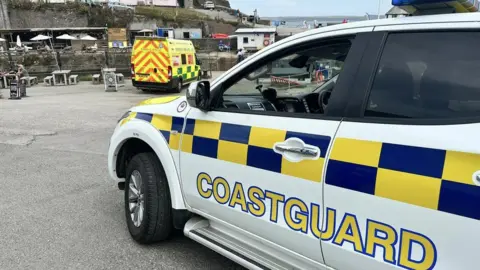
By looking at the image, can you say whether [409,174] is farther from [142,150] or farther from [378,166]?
[142,150]

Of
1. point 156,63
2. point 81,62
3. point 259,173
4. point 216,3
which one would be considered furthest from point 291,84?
point 216,3

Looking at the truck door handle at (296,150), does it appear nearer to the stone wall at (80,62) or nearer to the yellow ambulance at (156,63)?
the yellow ambulance at (156,63)

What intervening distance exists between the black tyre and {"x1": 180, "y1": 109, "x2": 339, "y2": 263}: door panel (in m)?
0.31

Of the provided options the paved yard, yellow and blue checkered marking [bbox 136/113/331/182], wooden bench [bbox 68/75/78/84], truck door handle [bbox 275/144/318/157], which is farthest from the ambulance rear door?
truck door handle [bbox 275/144/318/157]

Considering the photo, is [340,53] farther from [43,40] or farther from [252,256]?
[43,40]

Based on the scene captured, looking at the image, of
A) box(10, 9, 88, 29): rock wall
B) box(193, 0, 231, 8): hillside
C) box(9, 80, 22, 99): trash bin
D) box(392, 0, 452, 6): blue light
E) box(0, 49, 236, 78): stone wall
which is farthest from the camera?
box(193, 0, 231, 8): hillside

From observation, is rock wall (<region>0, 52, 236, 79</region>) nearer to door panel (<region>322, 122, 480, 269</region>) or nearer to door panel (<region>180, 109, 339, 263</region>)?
door panel (<region>180, 109, 339, 263</region>)

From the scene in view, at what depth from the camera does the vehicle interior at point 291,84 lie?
7.77 feet

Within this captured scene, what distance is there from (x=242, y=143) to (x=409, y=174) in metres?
0.96

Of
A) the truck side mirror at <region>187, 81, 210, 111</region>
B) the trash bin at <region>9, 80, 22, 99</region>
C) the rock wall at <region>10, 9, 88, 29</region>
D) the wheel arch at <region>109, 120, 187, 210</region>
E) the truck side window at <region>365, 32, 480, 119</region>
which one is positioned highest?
the rock wall at <region>10, 9, 88, 29</region>

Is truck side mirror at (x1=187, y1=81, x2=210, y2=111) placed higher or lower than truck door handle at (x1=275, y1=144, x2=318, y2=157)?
higher

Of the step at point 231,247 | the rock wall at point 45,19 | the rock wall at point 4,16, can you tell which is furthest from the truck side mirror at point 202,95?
the rock wall at point 45,19

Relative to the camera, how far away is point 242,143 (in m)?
2.30

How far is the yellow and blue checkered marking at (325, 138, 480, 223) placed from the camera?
4.83ft
